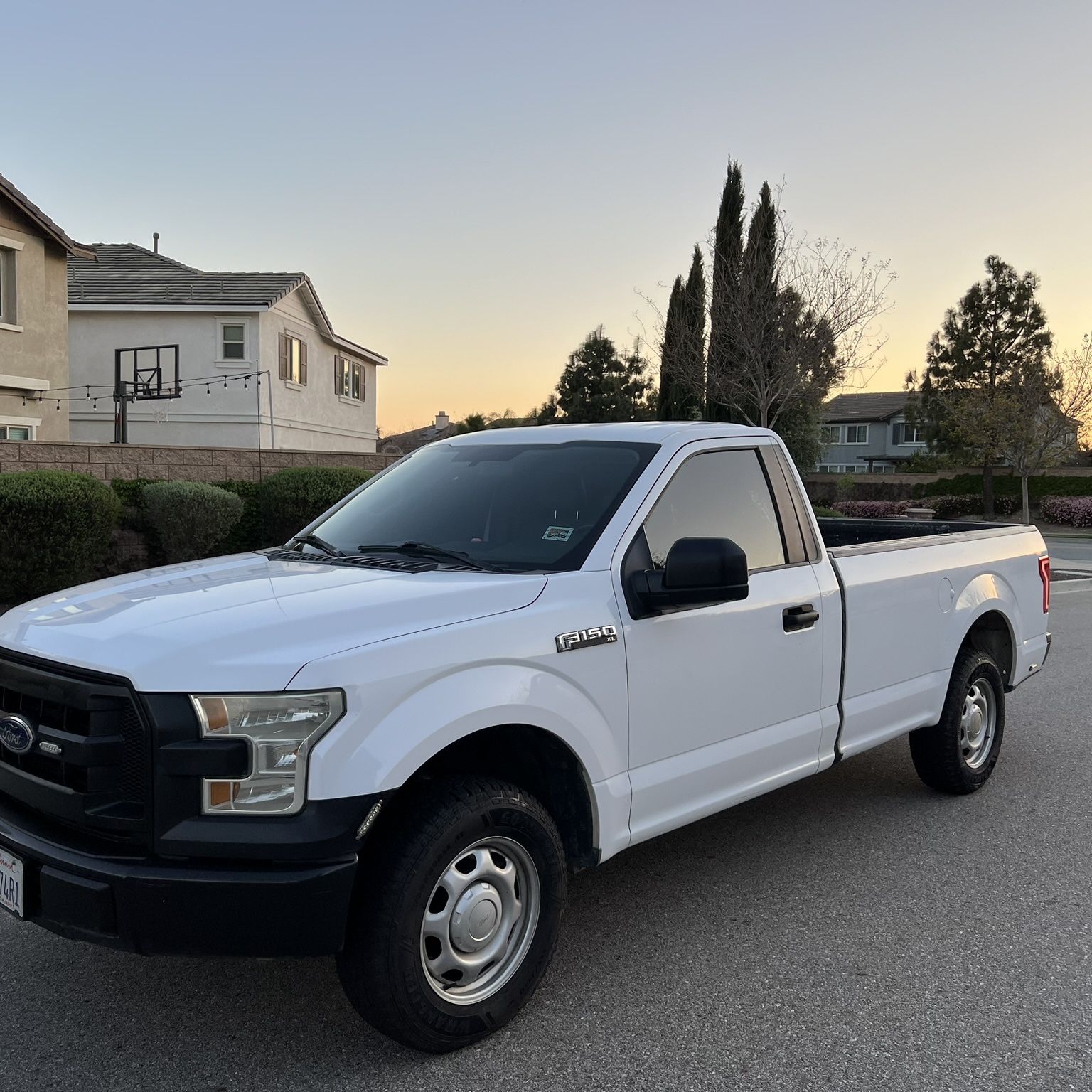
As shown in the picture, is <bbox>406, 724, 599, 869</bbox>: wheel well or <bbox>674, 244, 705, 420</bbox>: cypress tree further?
<bbox>674, 244, 705, 420</bbox>: cypress tree

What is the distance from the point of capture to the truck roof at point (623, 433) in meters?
4.34

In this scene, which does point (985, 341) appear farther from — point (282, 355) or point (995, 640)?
point (995, 640)

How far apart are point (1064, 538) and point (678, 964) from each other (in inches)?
1382

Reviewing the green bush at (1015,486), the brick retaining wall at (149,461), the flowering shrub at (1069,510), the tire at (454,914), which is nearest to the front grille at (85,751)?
the tire at (454,914)

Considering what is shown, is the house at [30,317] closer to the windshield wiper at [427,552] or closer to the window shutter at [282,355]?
the window shutter at [282,355]

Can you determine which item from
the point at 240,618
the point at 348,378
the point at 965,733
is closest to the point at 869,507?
the point at 348,378

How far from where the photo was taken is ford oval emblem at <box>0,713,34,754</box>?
3062 mm

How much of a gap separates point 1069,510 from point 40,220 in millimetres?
35301

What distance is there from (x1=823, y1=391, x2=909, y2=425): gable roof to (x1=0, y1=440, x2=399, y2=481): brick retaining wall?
62245 mm

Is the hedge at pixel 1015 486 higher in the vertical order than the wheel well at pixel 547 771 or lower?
higher

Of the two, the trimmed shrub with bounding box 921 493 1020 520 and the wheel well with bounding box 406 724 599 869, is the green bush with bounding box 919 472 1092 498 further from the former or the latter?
the wheel well with bounding box 406 724 599 869

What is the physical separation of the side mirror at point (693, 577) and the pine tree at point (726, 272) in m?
22.8

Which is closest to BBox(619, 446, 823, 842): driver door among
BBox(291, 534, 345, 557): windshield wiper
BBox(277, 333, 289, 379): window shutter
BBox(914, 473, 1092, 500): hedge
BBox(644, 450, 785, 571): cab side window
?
BBox(644, 450, 785, 571): cab side window

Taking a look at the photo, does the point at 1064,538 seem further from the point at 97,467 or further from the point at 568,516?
the point at 568,516
